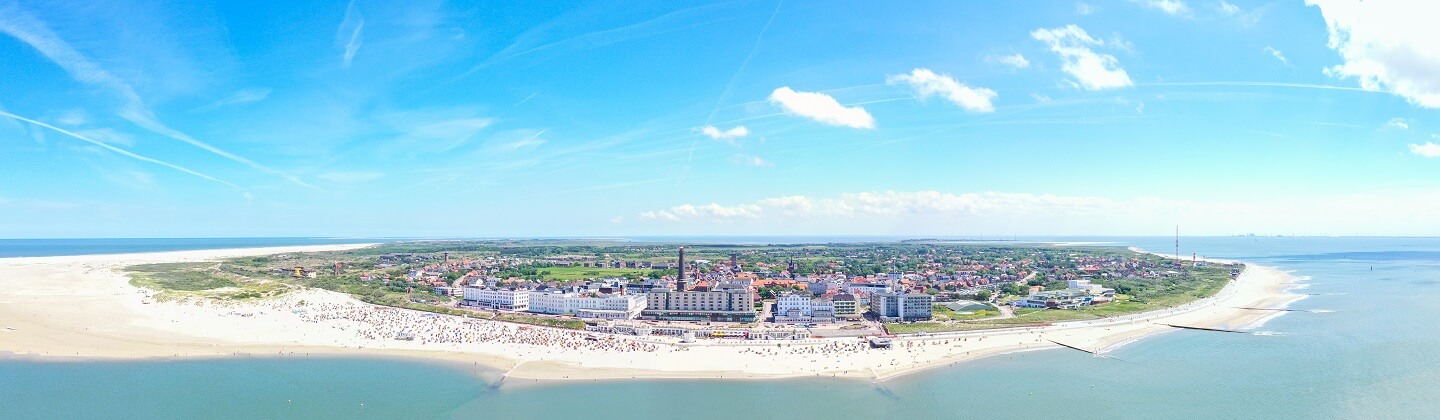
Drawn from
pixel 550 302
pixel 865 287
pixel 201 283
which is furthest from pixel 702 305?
pixel 201 283

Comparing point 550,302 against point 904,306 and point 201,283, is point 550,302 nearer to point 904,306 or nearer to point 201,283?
point 904,306

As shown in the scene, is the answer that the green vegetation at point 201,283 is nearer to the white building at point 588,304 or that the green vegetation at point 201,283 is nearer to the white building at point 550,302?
the white building at point 550,302

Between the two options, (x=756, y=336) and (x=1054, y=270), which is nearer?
(x=756, y=336)

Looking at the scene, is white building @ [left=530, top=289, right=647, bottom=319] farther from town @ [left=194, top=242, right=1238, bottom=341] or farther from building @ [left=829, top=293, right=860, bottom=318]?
building @ [left=829, top=293, right=860, bottom=318]

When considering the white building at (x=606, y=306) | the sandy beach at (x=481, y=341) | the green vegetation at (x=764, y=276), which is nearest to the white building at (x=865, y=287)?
the green vegetation at (x=764, y=276)

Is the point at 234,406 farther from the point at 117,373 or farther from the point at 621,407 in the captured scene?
the point at 621,407

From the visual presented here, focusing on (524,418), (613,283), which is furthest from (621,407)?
(613,283)

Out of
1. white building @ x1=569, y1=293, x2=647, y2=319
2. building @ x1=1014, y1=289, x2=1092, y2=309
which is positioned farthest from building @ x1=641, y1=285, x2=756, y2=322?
building @ x1=1014, y1=289, x2=1092, y2=309
